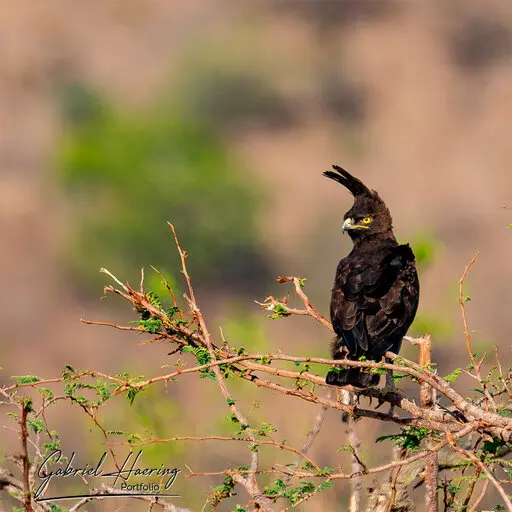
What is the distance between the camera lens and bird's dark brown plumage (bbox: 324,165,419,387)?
632 cm

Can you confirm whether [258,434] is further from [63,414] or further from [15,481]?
[63,414]

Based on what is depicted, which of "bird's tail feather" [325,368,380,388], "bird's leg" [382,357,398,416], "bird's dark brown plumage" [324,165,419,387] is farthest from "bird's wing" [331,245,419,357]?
"bird's tail feather" [325,368,380,388]

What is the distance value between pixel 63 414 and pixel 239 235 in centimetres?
1016

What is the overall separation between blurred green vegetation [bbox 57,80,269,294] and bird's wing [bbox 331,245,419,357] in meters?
22.5

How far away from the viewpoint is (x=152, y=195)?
35031mm

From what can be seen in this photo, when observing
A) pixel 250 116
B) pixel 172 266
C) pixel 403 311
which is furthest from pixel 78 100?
pixel 403 311

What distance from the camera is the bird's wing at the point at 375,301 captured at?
21.0ft

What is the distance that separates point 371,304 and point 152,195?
28743mm

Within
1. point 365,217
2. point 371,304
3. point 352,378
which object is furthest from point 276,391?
point 365,217

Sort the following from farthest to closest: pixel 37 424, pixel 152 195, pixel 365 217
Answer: pixel 152 195 → pixel 365 217 → pixel 37 424

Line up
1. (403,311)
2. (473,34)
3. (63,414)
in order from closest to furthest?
(403,311) → (63,414) → (473,34)

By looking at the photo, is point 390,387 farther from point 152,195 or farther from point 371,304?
point 152,195

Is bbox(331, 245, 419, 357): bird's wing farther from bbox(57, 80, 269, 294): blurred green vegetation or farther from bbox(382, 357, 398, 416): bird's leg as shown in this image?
bbox(57, 80, 269, 294): blurred green vegetation

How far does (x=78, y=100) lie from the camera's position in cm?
4062
